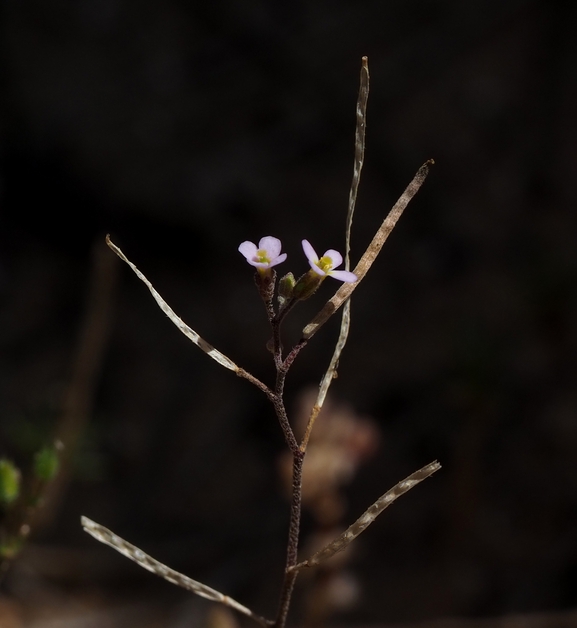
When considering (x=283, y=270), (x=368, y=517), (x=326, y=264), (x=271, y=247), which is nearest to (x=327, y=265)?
(x=326, y=264)

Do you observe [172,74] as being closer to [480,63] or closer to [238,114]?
[238,114]

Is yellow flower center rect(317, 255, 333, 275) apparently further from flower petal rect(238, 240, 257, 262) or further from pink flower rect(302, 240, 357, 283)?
flower petal rect(238, 240, 257, 262)

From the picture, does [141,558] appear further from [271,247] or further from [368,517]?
[271,247]

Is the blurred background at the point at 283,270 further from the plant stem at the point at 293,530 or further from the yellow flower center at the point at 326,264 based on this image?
the yellow flower center at the point at 326,264

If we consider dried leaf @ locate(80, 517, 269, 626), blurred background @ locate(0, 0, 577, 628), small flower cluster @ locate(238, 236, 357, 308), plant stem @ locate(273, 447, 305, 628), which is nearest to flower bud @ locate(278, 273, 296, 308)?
small flower cluster @ locate(238, 236, 357, 308)

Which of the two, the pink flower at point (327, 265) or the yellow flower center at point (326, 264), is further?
the yellow flower center at point (326, 264)

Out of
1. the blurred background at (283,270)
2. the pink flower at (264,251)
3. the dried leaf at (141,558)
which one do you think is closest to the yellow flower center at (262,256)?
the pink flower at (264,251)

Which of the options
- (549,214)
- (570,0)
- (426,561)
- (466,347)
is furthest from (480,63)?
(426,561)
